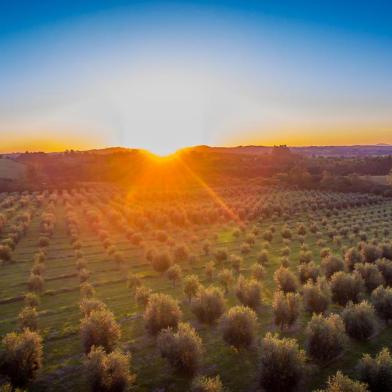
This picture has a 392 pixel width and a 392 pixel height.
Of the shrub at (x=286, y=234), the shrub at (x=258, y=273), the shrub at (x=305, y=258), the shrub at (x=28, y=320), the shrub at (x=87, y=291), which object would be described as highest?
the shrub at (x=28, y=320)

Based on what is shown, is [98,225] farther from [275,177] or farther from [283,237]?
[275,177]

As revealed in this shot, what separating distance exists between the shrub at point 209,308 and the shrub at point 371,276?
7.69 meters

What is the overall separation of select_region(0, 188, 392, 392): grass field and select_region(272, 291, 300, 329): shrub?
28 cm

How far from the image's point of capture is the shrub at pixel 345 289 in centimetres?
1528

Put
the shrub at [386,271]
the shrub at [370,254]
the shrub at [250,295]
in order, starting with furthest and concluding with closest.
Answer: the shrub at [370,254]
the shrub at [386,271]
the shrub at [250,295]

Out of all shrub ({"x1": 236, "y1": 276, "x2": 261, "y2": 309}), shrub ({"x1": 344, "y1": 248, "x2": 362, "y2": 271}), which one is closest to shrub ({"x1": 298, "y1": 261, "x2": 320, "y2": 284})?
shrub ({"x1": 344, "y1": 248, "x2": 362, "y2": 271})

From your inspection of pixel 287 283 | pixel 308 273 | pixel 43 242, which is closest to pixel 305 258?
pixel 308 273

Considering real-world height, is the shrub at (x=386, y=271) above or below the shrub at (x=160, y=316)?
below

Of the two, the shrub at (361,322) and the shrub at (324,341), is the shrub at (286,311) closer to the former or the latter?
the shrub at (361,322)

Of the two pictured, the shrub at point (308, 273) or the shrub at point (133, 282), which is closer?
the shrub at point (133, 282)

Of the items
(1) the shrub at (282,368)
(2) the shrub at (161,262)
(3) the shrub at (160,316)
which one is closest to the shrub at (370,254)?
(2) the shrub at (161,262)

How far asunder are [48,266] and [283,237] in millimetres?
18864

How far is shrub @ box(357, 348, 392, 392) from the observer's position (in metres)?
8.84

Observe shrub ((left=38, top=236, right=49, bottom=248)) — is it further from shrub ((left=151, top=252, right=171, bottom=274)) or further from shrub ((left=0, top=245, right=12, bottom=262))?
shrub ((left=151, top=252, right=171, bottom=274))
